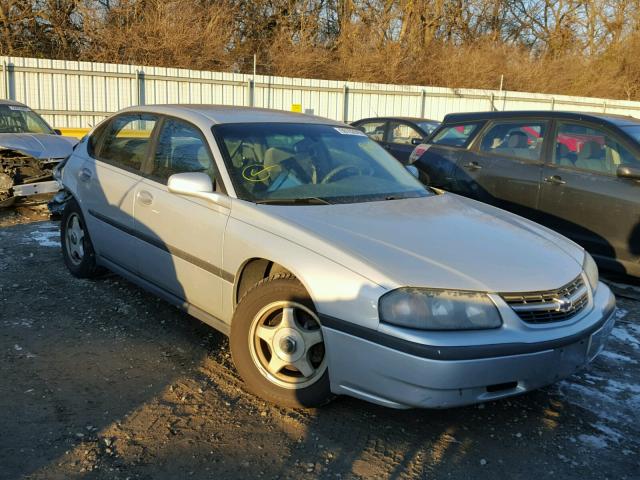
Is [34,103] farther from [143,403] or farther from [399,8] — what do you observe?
[399,8]

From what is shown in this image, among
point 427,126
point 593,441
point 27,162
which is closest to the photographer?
point 593,441

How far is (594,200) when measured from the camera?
18.6 feet

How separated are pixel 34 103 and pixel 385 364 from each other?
14280 millimetres

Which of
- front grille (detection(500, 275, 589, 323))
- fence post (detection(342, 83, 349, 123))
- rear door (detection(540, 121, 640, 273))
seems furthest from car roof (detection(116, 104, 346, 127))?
fence post (detection(342, 83, 349, 123))

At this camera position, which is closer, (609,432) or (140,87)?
(609,432)

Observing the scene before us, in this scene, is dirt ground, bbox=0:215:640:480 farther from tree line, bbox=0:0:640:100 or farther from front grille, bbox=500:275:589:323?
tree line, bbox=0:0:640:100

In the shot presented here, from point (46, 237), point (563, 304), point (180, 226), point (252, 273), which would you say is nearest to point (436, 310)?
point (563, 304)

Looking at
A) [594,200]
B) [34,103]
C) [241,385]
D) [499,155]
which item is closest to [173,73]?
[34,103]

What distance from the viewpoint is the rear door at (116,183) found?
4.44 metres

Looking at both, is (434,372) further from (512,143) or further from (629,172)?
(512,143)

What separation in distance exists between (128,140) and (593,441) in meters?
3.81

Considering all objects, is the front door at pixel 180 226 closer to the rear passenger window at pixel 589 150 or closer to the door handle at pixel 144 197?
the door handle at pixel 144 197

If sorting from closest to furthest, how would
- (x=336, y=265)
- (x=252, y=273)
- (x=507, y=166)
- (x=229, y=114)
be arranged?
1. (x=336, y=265)
2. (x=252, y=273)
3. (x=229, y=114)
4. (x=507, y=166)

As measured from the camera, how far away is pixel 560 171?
5.99 metres
